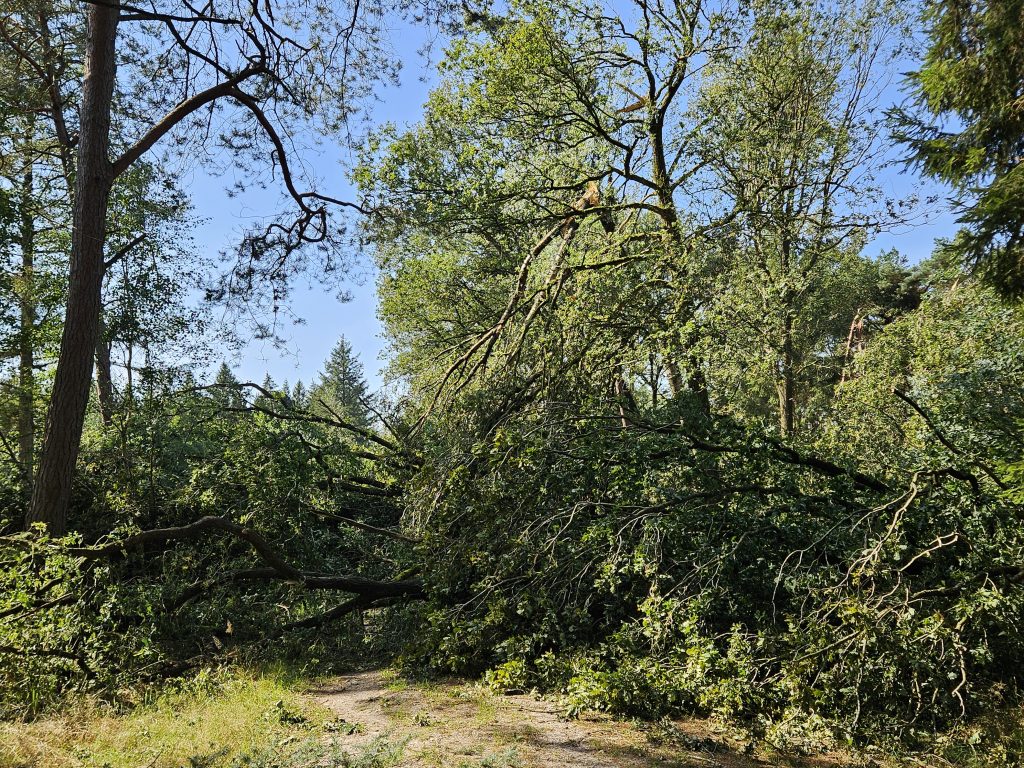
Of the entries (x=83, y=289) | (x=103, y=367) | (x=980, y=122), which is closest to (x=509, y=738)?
(x=980, y=122)

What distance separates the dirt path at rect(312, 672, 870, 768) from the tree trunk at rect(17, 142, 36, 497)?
1102cm

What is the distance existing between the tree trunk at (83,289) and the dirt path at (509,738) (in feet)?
15.3

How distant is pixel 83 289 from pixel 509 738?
725 cm

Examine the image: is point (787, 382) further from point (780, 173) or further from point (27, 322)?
point (27, 322)

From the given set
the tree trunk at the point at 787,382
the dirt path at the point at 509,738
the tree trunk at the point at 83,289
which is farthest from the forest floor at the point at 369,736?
the tree trunk at the point at 787,382

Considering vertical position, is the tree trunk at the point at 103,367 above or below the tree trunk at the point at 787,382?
above

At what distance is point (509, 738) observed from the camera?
4484mm

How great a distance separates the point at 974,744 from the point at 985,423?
8.75 ft

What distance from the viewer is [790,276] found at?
1184 centimetres

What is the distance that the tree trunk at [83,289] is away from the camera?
802 centimetres

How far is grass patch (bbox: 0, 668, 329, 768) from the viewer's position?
4.33 m

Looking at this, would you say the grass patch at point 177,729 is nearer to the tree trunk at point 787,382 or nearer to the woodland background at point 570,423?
the woodland background at point 570,423

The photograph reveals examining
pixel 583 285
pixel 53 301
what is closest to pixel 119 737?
pixel 583 285

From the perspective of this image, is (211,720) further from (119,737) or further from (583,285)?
(583,285)
